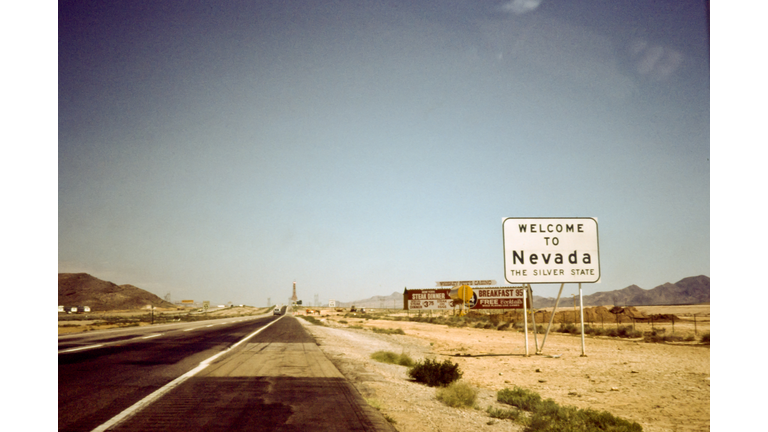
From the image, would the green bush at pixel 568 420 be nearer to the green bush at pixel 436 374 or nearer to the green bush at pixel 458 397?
the green bush at pixel 458 397

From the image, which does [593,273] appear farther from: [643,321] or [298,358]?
[643,321]

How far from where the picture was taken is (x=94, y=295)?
590 ft

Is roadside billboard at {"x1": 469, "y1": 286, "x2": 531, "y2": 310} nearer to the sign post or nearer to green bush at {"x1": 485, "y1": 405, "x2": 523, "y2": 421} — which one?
the sign post

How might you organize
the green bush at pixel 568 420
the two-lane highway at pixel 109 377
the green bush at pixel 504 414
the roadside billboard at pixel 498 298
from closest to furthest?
the two-lane highway at pixel 109 377 < the green bush at pixel 568 420 < the green bush at pixel 504 414 < the roadside billboard at pixel 498 298

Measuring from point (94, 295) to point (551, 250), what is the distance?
206949 mm

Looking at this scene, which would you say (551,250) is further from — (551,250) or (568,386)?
(568,386)

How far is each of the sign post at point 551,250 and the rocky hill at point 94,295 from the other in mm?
174508

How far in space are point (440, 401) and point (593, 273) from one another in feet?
40.1

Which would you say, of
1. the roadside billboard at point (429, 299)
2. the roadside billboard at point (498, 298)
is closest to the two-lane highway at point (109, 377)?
the roadside billboard at point (498, 298)

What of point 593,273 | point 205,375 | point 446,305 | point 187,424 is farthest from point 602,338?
point 446,305

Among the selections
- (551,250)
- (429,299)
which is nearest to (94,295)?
(429,299)

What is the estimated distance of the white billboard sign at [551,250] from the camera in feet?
60.0

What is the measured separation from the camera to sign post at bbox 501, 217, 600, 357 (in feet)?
60.0

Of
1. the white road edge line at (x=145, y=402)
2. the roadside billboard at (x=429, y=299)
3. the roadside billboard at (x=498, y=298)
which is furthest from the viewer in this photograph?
the roadside billboard at (x=429, y=299)
